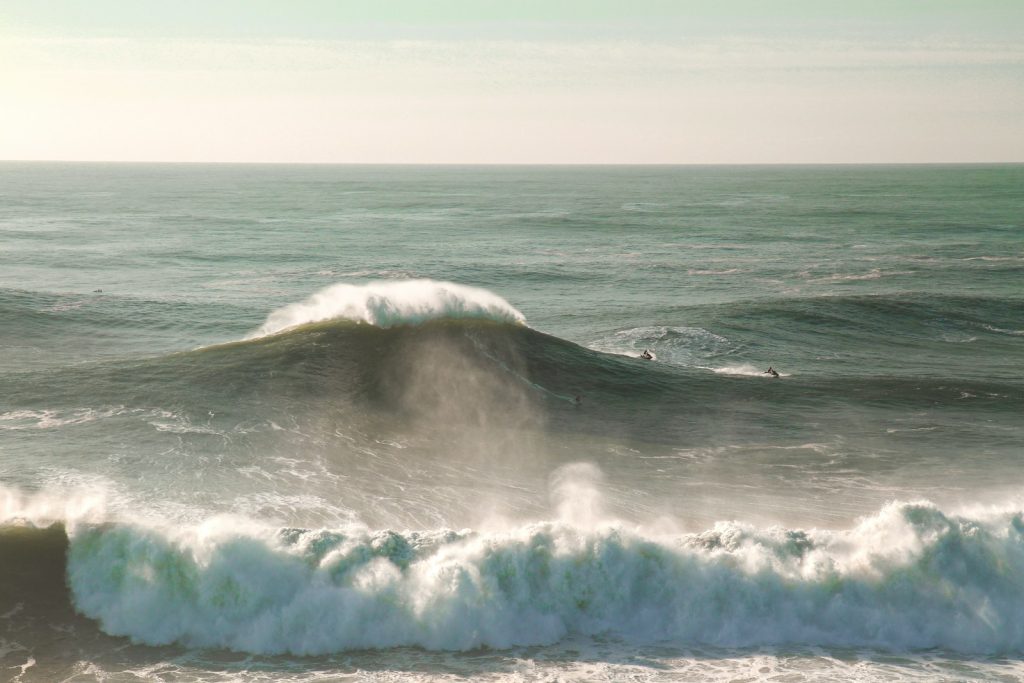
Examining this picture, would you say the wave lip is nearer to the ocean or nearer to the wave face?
the ocean

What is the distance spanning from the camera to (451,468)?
15820 mm

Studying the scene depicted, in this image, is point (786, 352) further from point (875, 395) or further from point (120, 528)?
point (120, 528)

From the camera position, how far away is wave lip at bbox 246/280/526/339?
22859 millimetres

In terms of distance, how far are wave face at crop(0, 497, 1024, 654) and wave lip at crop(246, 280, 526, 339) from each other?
11.2 meters

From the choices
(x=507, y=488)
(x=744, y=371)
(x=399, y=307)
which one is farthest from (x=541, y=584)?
(x=744, y=371)

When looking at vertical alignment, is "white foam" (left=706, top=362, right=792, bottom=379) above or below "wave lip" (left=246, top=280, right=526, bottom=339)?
below

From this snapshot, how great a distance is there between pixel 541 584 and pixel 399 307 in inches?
504

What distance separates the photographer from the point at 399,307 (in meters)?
23.1

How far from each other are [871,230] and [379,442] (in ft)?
179

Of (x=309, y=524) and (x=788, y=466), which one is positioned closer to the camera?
(x=309, y=524)

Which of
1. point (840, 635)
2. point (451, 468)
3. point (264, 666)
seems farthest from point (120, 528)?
point (840, 635)

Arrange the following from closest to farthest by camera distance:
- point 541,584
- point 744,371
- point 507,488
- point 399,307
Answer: point 541,584, point 507,488, point 399,307, point 744,371

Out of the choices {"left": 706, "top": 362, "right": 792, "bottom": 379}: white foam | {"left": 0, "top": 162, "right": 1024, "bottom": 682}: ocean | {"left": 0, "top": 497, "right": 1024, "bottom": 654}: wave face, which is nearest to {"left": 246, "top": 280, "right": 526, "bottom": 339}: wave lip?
{"left": 0, "top": 162, "right": 1024, "bottom": 682}: ocean

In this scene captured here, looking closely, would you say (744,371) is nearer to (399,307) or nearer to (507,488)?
(399,307)
